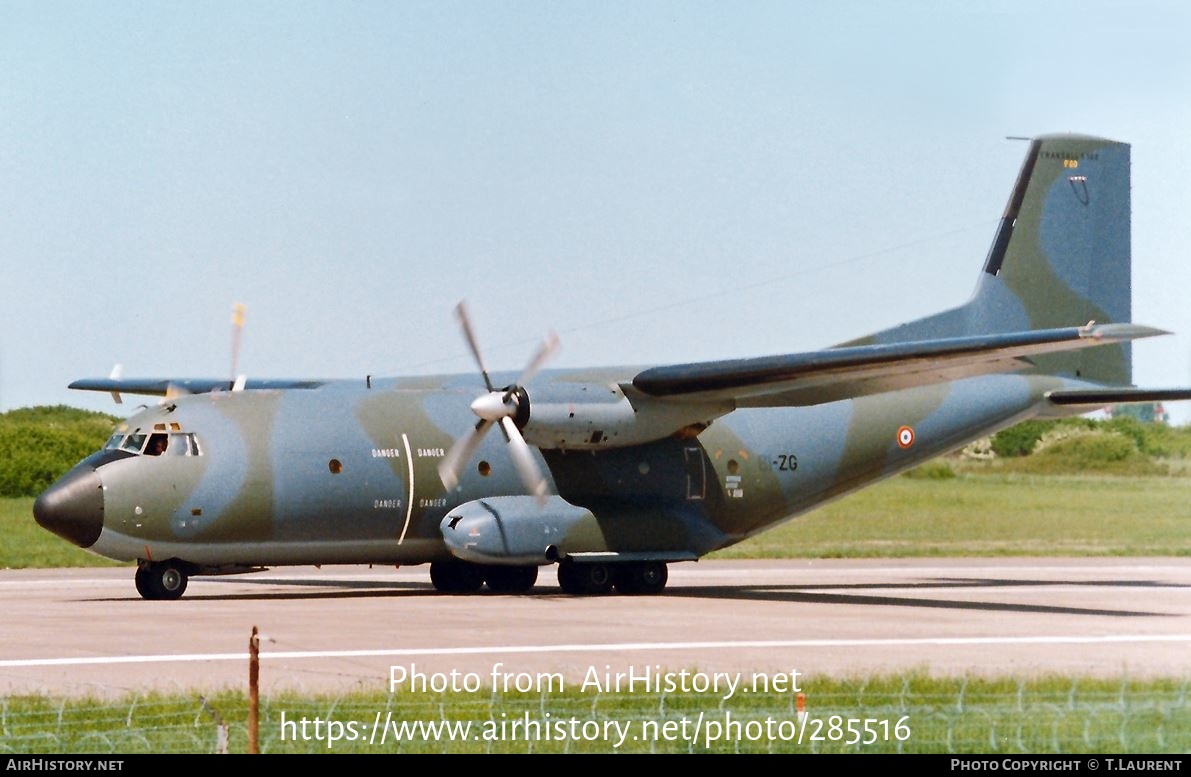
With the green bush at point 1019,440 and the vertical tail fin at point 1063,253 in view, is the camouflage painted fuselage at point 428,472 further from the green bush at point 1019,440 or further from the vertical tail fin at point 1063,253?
the green bush at point 1019,440

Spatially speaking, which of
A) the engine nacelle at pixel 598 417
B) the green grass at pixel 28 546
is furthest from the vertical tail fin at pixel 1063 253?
the green grass at pixel 28 546

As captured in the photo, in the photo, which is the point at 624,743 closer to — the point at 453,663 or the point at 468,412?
the point at 453,663

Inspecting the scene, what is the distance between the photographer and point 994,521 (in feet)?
141

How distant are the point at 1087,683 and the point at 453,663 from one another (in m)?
5.81

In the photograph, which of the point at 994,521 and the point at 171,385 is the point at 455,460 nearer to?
the point at 171,385

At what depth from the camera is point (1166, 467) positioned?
4978cm

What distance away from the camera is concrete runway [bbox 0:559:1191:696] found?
15797 millimetres

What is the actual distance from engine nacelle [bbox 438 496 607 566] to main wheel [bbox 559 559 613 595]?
40cm

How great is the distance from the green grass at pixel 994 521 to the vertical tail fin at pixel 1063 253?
8045mm

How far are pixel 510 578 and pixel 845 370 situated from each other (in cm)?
622

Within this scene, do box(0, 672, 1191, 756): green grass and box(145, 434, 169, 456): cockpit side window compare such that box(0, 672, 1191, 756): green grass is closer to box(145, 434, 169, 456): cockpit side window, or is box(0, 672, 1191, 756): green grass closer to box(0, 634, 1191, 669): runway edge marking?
→ box(0, 634, 1191, 669): runway edge marking

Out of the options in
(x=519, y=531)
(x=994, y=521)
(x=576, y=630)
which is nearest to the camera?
(x=576, y=630)

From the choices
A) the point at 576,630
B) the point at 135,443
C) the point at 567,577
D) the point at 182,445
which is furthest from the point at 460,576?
the point at 576,630

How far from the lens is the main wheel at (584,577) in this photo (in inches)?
976
